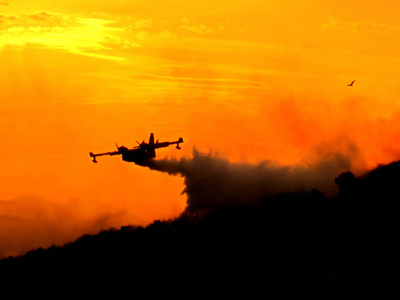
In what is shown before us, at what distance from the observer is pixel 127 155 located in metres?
200

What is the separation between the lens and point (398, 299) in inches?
7849

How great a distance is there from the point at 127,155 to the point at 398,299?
265ft

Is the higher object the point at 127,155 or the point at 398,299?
A: the point at 127,155
